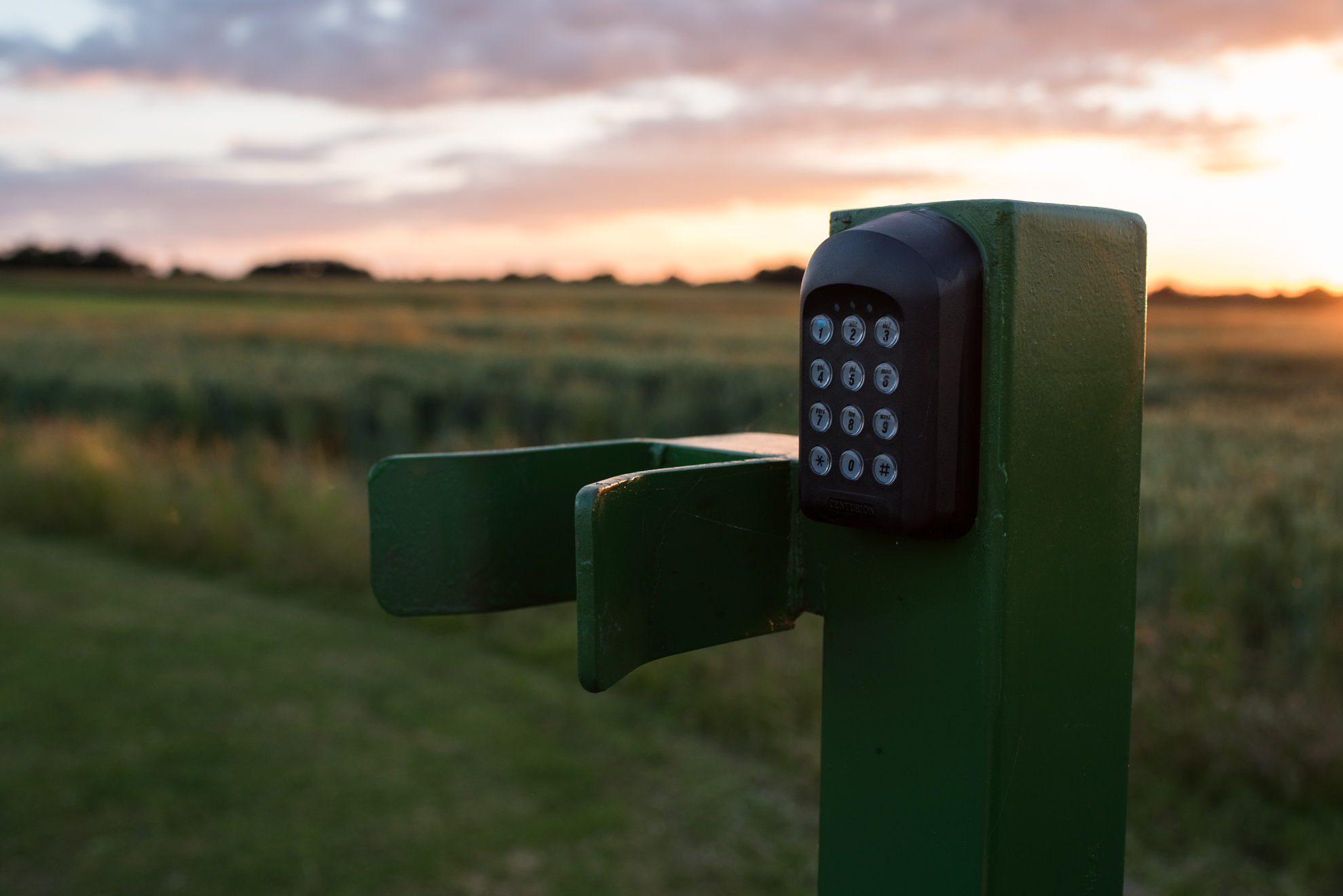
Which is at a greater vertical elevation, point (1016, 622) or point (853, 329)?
point (853, 329)

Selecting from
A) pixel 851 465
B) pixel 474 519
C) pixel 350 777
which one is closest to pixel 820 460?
pixel 851 465

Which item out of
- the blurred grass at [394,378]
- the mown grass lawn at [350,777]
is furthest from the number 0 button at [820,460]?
the mown grass lawn at [350,777]

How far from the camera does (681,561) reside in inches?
34.0

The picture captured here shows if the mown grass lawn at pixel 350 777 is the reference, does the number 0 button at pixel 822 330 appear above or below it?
above

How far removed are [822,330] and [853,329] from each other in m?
0.03

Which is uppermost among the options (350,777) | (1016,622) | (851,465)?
(851,465)

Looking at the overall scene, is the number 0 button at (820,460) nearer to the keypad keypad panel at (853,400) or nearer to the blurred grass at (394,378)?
the keypad keypad panel at (853,400)

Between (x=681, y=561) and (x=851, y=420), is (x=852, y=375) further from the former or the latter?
(x=681, y=561)

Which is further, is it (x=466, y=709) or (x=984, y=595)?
(x=466, y=709)

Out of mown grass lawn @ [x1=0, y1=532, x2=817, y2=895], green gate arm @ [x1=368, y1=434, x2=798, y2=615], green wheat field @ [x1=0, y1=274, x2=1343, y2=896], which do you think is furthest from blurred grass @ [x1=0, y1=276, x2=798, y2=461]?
mown grass lawn @ [x1=0, y1=532, x2=817, y2=895]

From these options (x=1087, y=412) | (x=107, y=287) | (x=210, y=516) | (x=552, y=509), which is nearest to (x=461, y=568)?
(x=552, y=509)

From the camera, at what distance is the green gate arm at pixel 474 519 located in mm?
1051

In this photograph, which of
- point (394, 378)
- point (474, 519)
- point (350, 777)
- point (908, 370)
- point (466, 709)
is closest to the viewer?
point (908, 370)

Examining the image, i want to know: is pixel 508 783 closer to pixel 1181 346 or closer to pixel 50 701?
pixel 50 701
